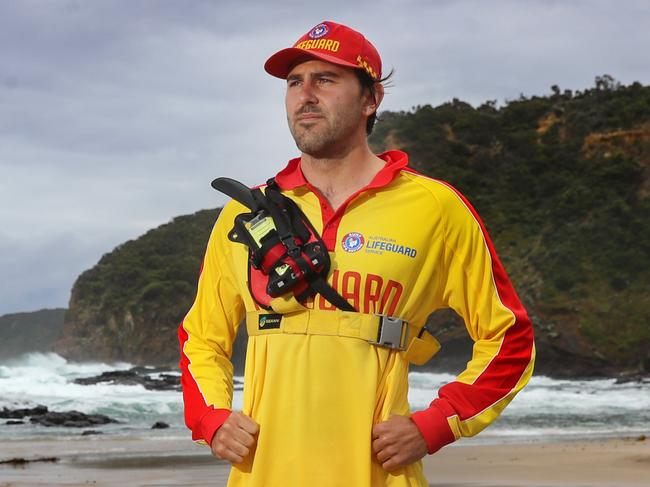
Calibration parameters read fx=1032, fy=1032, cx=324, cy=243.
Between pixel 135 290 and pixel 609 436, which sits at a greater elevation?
pixel 135 290

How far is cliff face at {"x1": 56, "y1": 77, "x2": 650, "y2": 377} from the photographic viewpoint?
1773 inches

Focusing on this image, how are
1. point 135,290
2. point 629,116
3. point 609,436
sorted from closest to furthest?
point 609,436
point 629,116
point 135,290

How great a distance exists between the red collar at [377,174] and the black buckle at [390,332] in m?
0.32

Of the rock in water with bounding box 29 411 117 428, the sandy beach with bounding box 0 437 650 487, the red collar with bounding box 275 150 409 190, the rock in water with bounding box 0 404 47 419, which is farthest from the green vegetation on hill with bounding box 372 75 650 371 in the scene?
the red collar with bounding box 275 150 409 190

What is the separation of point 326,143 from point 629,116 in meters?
54.0

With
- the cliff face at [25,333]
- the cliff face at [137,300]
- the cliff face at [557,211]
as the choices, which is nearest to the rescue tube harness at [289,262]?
the cliff face at [557,211]

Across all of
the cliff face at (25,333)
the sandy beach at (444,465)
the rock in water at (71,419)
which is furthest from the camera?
the cliff face at (25,333)

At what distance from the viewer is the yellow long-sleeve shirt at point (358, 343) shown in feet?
7.57

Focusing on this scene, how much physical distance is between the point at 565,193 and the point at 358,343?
52.0 meters

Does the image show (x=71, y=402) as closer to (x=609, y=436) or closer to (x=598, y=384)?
(x=609, y=436)

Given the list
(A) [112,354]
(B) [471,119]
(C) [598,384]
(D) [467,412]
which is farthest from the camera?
(A) [112,354]

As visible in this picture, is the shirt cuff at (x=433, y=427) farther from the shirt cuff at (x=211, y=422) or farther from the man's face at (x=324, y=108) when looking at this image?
the man's face at (x=324, y=108)

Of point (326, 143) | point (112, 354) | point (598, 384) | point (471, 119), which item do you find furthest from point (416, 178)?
point (112, 354)

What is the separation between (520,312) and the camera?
246 centimetres
